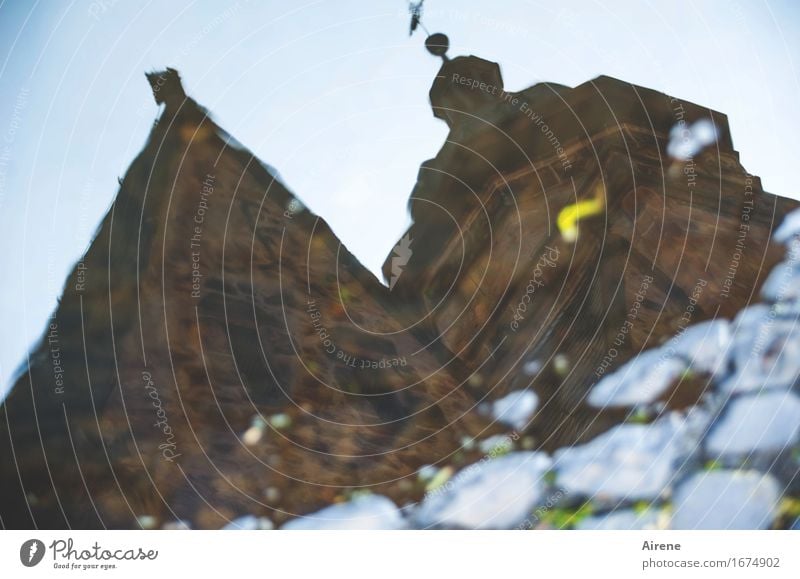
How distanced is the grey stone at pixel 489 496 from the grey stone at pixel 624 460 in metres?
0.34

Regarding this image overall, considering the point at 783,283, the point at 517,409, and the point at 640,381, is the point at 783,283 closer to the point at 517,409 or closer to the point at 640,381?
the point at 640,381

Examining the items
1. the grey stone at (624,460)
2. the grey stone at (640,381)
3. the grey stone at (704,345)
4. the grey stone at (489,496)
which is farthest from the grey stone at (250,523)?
the grey stone at (704,345)

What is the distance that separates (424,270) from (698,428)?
162 inches

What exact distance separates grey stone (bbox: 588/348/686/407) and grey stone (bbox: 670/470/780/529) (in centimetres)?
112

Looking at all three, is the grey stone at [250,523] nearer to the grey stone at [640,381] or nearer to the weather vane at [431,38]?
the grey stone at [640,381]

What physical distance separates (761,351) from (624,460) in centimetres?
218

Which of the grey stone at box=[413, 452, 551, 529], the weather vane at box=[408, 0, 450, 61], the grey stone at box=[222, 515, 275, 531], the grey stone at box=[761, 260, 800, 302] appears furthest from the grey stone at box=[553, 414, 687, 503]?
the weather vane at box=[408, 0, 450, 61]

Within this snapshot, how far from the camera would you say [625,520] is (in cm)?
704

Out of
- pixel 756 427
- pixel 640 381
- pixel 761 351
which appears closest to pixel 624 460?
pixel 640 381

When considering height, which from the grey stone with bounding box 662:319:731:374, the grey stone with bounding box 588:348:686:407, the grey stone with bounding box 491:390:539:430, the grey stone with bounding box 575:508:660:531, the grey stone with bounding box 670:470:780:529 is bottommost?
the grey stone with bounding box 575:508:660:531

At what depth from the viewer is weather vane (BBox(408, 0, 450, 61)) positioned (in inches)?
278

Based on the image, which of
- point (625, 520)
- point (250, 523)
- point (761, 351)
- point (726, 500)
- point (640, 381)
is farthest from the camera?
point (640, 381)

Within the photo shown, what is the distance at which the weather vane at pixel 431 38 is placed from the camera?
7066 millimetres

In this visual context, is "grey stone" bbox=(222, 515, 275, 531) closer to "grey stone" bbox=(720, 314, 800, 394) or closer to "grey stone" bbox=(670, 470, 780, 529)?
"grey stone" bbox=(670, 470, 780, 529)
